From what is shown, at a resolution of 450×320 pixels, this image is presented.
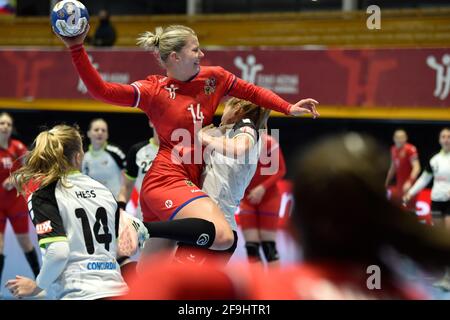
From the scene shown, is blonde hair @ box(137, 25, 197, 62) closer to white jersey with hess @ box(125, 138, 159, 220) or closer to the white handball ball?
the white handball ball

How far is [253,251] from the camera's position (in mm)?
6617

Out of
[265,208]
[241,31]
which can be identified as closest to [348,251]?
[265,208]

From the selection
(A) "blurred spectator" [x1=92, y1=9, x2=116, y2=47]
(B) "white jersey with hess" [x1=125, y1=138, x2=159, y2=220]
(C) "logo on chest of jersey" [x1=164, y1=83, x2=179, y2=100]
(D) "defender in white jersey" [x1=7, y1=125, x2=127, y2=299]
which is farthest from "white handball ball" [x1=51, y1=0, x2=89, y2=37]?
(A) "blurred spectator" [x1=92, y1=9, x2=116, y2=47]

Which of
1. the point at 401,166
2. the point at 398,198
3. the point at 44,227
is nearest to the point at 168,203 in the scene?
the point at 44,227

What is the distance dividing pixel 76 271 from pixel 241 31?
10.3m

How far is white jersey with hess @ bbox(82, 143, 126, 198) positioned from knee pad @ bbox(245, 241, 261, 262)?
177 cm

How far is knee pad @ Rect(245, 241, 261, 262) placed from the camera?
21.6 feet

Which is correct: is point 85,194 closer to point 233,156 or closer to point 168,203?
point 168,203

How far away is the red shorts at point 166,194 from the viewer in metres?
3.99

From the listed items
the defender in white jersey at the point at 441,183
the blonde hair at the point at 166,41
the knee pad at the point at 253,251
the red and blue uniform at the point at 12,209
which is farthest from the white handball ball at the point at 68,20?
the defender in white jersey at the point at 441,183

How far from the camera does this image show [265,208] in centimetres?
680

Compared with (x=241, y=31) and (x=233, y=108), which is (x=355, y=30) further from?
(x=233, y=108)

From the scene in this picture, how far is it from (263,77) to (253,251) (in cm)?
479

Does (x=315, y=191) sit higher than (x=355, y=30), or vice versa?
(x=355, y=30)
